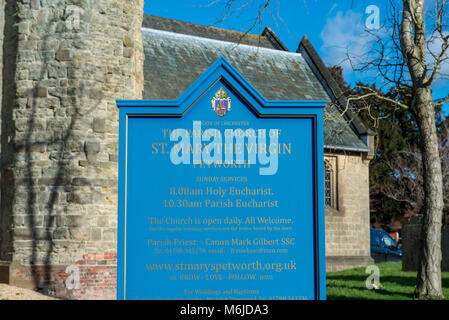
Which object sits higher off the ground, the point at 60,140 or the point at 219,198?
the point at 60,140

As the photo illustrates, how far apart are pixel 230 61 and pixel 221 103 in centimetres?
1800

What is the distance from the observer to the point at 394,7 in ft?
37.5

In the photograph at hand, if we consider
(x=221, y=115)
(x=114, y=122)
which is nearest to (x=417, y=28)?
(x=114, y=122)

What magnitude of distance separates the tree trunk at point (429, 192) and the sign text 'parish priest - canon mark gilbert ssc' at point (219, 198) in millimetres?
6324

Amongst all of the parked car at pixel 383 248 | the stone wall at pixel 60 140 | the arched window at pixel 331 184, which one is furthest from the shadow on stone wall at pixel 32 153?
the parked car at pixel 383 248

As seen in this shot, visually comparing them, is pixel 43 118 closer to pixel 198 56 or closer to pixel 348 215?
pixel 198 56

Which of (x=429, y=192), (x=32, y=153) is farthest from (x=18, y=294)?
(x=429, y=192)

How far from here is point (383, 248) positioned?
3064cm

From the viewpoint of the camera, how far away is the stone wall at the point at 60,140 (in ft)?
37.1

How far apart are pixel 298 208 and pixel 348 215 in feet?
56.3

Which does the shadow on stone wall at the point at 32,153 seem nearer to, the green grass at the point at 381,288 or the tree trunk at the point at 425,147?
the green grass at the point at 381,288

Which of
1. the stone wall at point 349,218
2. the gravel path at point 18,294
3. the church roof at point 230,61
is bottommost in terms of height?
the gravel path at point 18,294

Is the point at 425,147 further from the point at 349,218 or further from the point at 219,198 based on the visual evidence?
the point at 349,218

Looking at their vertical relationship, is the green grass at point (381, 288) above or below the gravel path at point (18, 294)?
below
